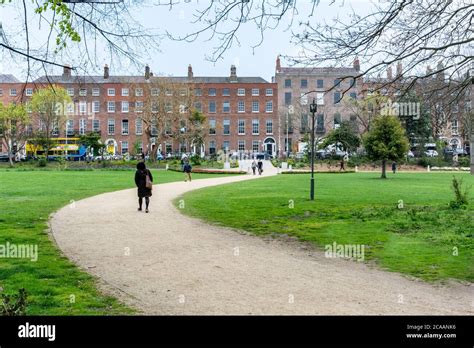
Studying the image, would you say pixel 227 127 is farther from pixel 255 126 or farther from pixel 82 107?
pixel 82 107

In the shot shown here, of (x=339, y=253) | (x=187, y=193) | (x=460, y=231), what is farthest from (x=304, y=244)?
(x=187, y=193)

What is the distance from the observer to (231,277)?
26.1ft

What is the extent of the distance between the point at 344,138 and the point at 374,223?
44858mm

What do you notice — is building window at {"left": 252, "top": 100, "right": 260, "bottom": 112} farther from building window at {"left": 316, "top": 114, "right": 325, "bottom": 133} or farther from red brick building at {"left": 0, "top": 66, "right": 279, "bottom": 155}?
building window at {"left": 316, "top": 114, "right": 325, "bottom": 133}

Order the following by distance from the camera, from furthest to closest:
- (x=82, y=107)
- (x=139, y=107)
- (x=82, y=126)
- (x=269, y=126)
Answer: (x=269, y=126), (x=82, y=126), (x=82, y=107), (x=139, y=107)

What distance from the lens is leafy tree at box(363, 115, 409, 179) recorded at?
3753 cm

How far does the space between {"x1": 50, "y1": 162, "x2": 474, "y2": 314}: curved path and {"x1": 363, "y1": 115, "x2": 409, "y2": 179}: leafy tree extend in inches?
1071

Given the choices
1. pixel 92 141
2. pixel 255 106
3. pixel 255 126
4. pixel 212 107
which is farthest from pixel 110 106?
pixel 92 141

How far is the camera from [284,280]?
7.83 m

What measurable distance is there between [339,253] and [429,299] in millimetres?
3336

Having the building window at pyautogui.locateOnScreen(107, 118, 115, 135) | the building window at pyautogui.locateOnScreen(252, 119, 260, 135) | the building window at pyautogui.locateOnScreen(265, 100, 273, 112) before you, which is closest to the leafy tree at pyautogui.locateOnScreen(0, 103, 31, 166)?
the building window at pyautogui.locateOnScreen(107, 118, 115, 135)
